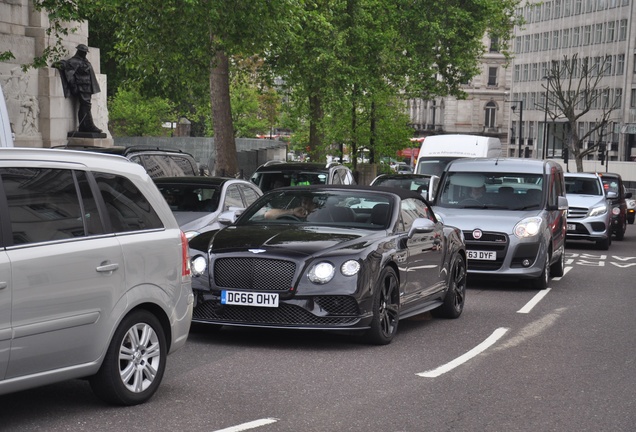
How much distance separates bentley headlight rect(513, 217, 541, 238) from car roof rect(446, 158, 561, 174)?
1504 mm

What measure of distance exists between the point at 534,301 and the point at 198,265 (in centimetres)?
677

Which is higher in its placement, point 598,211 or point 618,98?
point 618,98

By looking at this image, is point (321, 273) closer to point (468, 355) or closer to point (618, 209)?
point (468, 355)

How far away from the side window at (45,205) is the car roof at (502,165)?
41.4ft

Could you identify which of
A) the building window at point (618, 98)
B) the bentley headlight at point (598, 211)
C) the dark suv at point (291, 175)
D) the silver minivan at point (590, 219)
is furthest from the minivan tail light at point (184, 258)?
the building window at point (618, 98)

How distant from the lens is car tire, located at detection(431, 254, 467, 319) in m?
14.2

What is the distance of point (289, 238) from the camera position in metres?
11.5

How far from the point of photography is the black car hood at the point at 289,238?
11227mm

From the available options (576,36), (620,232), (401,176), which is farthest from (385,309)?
(576,36)

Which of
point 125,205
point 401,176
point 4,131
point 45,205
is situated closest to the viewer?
point 45,205

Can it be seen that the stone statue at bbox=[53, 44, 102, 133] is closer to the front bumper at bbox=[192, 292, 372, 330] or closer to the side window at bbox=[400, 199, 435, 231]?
the side window at bbox=[400, 199, 435, 231]

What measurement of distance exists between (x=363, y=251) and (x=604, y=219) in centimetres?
2077

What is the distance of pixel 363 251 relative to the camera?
37.0 ft

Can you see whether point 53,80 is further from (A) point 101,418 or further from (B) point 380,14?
(A) point 101,418
